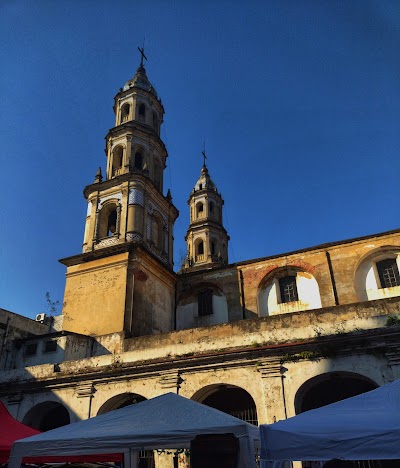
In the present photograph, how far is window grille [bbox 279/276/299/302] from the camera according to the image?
20016 mm

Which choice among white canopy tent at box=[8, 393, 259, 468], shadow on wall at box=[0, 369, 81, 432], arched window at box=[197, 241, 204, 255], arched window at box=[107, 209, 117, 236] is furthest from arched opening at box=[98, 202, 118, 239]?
white canopy tent at box=[8, 393, 259, 468]

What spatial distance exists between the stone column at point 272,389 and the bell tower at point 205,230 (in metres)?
17.5

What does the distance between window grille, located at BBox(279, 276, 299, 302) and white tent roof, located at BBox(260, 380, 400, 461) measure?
14.4m

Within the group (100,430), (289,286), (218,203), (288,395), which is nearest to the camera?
(100,430)

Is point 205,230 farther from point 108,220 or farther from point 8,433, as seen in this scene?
point 8,433

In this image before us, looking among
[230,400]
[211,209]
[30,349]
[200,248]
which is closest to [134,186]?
[30,349]

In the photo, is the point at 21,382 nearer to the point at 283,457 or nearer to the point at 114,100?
the point at 283,457

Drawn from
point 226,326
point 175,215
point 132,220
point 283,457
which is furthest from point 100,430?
point 175,215

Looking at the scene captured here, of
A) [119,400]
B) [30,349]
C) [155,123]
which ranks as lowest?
[119,400]

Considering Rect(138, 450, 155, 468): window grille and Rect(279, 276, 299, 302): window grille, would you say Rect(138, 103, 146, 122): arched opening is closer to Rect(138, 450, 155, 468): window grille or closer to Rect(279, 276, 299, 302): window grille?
Rect(279, 276, 299, 302): window grille

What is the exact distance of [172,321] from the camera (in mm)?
21078

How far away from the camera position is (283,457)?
5.02m

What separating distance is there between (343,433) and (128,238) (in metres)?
16.1

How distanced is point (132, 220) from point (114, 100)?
8876mm
